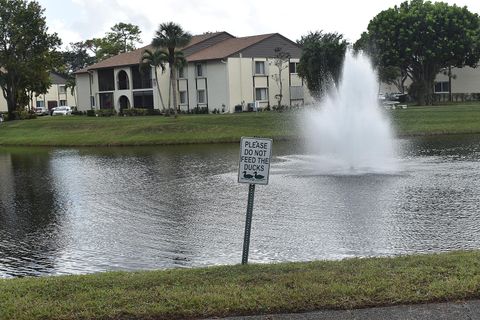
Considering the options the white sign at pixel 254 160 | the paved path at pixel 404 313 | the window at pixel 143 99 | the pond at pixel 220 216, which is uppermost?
the window at pixel 143 99

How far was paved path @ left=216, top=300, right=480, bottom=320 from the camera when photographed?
6137 mm

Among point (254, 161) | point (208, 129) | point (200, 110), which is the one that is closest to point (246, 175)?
point (254, 161)

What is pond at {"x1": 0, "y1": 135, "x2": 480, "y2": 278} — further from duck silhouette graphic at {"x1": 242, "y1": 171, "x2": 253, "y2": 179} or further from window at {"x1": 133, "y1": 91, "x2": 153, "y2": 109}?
window at {"x1": 133, "y1": 91, "x2": 153, "y2": 109}

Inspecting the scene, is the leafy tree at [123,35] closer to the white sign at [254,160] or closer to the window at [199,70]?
the window at [199,70]

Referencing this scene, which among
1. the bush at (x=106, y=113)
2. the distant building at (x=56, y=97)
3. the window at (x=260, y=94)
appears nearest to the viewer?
the window at (x=260, y=94)

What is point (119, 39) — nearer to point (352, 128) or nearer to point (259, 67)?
point (259, 67)

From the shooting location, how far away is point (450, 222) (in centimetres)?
1337

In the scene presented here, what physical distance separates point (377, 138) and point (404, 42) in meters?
39.2

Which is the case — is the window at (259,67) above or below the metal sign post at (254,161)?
above

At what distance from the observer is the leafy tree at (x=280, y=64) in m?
67.0

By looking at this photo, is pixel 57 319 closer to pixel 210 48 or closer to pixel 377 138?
pixel 377 138

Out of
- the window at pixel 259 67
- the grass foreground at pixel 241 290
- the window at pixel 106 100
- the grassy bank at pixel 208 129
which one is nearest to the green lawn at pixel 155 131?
the grassy bank at pixel 208 129

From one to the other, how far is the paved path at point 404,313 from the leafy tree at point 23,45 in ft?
223

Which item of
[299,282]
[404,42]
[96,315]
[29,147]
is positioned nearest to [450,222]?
[299,282]
